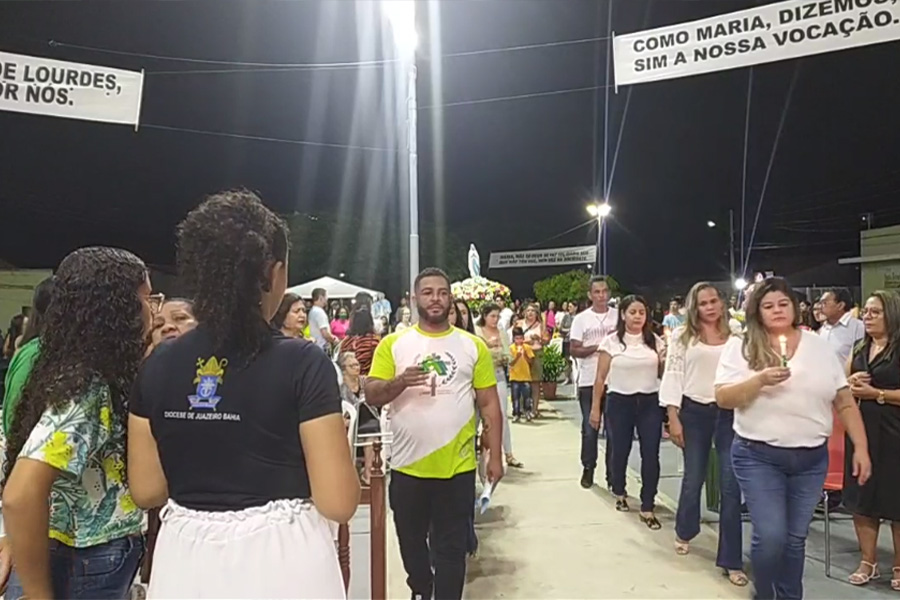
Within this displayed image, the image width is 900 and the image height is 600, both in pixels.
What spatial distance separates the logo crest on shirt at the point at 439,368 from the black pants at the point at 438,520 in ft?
1.46

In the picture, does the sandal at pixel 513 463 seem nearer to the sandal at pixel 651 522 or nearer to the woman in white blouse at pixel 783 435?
the sandal at pixel 651 522

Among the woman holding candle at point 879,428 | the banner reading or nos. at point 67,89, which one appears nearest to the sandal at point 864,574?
the woman holding candle at point 879,428

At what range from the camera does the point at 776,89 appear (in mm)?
16781

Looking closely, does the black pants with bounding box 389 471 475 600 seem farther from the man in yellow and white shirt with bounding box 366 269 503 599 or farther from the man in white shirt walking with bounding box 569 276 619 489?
the man in white shirt walking with bounding box 569 276 619 489

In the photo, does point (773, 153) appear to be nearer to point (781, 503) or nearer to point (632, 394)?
point (632, 394)

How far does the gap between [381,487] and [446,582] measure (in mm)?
572

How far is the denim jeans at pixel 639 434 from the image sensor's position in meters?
5.52

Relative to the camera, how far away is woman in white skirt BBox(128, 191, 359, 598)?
1.61 meters

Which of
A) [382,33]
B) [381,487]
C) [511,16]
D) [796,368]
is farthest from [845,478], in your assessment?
[382,33]

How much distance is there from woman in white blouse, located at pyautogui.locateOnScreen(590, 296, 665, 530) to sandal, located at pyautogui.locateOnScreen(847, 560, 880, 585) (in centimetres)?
145

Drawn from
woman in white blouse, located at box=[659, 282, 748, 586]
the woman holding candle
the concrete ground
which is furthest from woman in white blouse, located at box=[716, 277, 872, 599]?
woman in white blouse, located at box=[659, 282, 748, 586]

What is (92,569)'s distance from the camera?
1.99 meters

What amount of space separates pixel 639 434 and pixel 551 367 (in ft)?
21.9

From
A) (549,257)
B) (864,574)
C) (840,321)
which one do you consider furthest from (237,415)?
(549,257)
